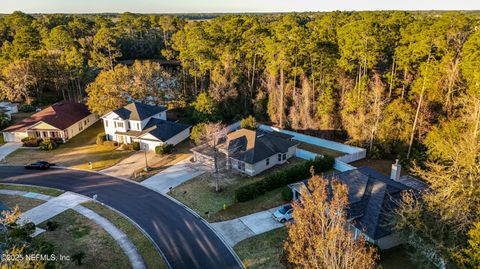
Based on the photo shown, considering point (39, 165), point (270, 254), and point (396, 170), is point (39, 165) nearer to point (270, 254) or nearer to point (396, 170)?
point (270, 254)

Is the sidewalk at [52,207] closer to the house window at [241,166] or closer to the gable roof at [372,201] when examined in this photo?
the house window at [241,166]

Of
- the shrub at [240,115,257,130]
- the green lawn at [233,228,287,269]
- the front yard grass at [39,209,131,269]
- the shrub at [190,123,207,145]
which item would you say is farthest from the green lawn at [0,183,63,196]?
the shrub at [240,115,257,130]

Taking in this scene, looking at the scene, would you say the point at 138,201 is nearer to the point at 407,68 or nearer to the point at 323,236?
the point at 323,236

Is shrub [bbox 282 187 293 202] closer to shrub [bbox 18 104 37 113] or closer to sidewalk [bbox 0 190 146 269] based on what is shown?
sidewalk [bbox 0 190 146 269]

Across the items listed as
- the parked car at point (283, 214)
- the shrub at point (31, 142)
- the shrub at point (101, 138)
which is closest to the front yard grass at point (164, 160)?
the shrub at point (101, 138)

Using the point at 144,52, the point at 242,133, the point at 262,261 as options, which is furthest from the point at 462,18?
the point at 144,52

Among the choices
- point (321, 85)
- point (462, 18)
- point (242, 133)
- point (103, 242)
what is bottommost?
point (103, 242)
